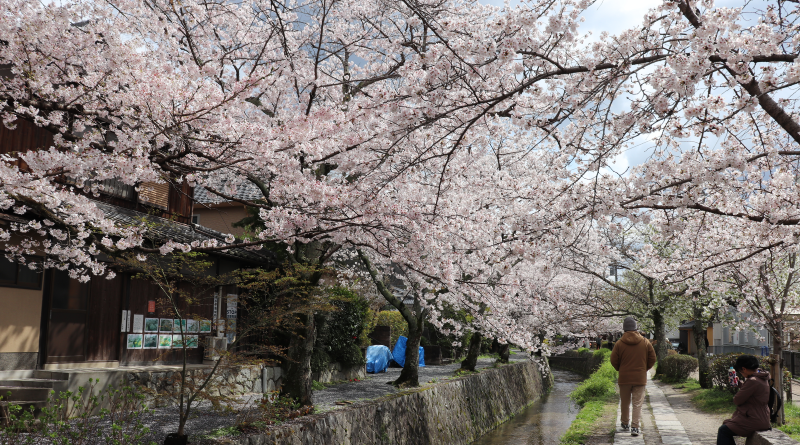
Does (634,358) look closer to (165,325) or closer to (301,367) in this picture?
(301,367)

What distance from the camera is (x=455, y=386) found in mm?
15148

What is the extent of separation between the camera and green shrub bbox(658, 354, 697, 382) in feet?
64.7

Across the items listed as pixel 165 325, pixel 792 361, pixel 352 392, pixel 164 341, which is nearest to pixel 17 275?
pixel 165 325

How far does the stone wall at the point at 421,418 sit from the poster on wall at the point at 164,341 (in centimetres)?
481

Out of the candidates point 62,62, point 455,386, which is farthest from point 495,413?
point 62,62

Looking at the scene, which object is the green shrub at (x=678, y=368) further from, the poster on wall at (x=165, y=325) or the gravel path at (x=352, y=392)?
the poster on wall at (x=165, y=325)

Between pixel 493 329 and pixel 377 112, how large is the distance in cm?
935

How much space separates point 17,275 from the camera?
912 cm

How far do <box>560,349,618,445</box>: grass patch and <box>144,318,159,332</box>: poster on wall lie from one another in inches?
346

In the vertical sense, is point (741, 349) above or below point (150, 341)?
below

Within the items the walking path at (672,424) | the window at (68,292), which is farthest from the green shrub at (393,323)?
the window at (68,292)

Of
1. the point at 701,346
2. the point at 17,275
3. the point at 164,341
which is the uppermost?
the point at 17,275

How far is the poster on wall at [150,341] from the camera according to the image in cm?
1165

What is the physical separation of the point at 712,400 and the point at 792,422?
3.71 meters
